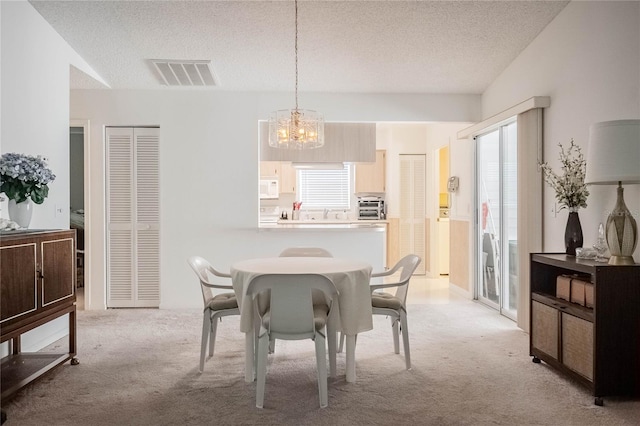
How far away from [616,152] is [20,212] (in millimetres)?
3800

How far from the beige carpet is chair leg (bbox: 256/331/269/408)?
6cm

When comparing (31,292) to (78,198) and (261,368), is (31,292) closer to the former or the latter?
(261,368)

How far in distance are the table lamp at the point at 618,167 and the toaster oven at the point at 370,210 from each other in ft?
17.0

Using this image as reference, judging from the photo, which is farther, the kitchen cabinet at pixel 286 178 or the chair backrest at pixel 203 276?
the kitchen cabinet at pixel 286 178

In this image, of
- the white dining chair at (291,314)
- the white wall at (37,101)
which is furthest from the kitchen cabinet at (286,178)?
the white dining chair at (291,314)

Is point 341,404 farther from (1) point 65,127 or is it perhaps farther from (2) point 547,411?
(1) point 65,127

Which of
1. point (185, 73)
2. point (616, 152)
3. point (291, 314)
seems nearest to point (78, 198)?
point (185, 73)

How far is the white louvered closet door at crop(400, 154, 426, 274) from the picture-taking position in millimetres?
7777

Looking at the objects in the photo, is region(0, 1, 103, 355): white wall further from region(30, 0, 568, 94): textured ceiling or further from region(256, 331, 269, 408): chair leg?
region(256, 331, 269, 408): chair leg

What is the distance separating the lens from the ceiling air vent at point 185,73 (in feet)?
15.1

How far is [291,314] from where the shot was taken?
8.65 ft

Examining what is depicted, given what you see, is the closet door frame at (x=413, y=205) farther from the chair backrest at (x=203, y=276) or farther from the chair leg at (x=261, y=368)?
the chair leg at (x=261, y=368)

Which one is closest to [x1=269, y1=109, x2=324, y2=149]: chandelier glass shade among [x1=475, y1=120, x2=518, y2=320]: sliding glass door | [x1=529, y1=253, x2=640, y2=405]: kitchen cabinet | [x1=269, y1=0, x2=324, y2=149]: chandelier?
[x1=269, y1=0, x2=324, y2=149]: chandelier

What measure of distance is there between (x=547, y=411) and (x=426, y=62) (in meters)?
3.44
